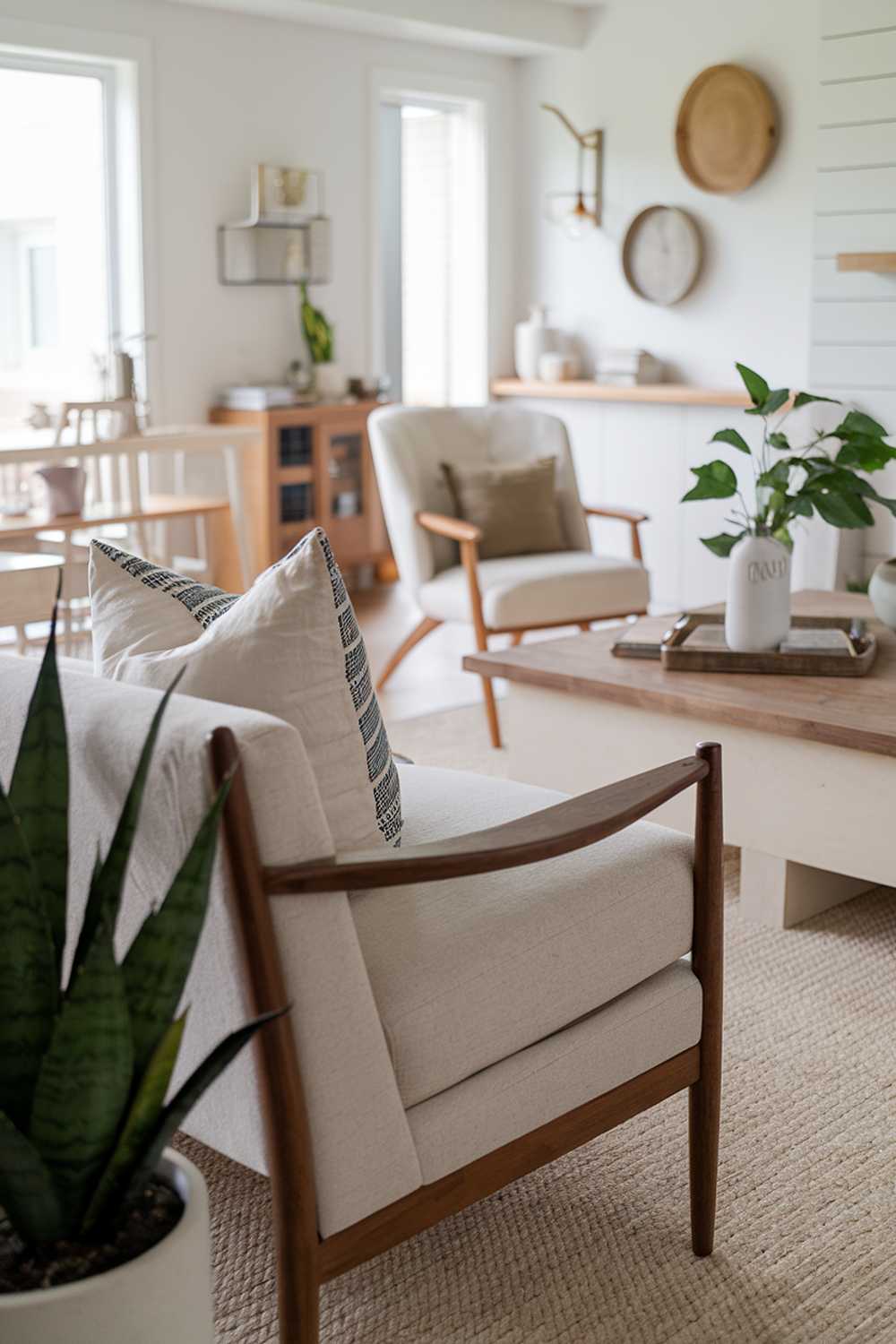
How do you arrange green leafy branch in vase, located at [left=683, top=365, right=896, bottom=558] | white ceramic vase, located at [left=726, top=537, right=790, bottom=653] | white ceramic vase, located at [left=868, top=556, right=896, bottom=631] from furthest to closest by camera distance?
white ceramic vase, located at [left=868, top=556, right=896, bottom=631]
white ceramic vase, located at [left=726, top=537, right=790, bottom=653]
green leafy branch in vase, located at [left=683, top=365, right=896, bottom=558]

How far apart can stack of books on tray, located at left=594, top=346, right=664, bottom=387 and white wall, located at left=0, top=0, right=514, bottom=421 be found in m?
1.01

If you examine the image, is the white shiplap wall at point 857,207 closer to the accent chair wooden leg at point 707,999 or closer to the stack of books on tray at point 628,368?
the stack of books on tray at point 628,368

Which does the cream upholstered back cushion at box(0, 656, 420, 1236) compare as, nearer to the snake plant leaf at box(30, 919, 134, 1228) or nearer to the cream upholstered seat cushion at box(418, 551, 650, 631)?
the snake plant leaf at box(30, 919, 134, 1228)

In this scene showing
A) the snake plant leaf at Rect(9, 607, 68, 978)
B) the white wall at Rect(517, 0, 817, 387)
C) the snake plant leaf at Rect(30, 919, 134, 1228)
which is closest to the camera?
the snake plant leaf at Rect(30, 919, 134, 1228)

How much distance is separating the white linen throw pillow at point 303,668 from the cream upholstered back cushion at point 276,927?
0.31 ft

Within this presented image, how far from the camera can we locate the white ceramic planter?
1178 millimetres

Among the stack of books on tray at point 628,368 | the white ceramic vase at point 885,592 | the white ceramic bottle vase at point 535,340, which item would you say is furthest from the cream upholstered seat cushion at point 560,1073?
the white ceramic bottle vase at point 535,340

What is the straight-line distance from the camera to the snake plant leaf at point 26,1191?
119cm

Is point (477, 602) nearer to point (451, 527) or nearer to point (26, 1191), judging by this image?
point (451, 527)

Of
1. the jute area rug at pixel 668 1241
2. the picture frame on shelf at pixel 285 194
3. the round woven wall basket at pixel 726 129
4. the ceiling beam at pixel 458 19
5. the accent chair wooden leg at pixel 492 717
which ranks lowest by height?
the jute area rug at pixel 668 1241

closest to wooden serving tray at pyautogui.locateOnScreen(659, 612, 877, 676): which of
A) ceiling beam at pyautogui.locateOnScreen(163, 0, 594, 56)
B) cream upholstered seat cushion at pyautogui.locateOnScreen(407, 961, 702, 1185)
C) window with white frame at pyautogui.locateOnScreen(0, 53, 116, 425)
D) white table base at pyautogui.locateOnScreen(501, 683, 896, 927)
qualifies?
white table base at pyautogui.locateOnScreen(501, 683, 896, 927)

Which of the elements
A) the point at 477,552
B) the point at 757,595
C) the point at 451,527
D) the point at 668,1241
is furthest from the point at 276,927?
the point at 477,552

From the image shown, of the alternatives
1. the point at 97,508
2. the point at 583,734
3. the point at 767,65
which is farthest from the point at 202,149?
the point at 583,734

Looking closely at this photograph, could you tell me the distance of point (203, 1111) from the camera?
1549 millimetres
